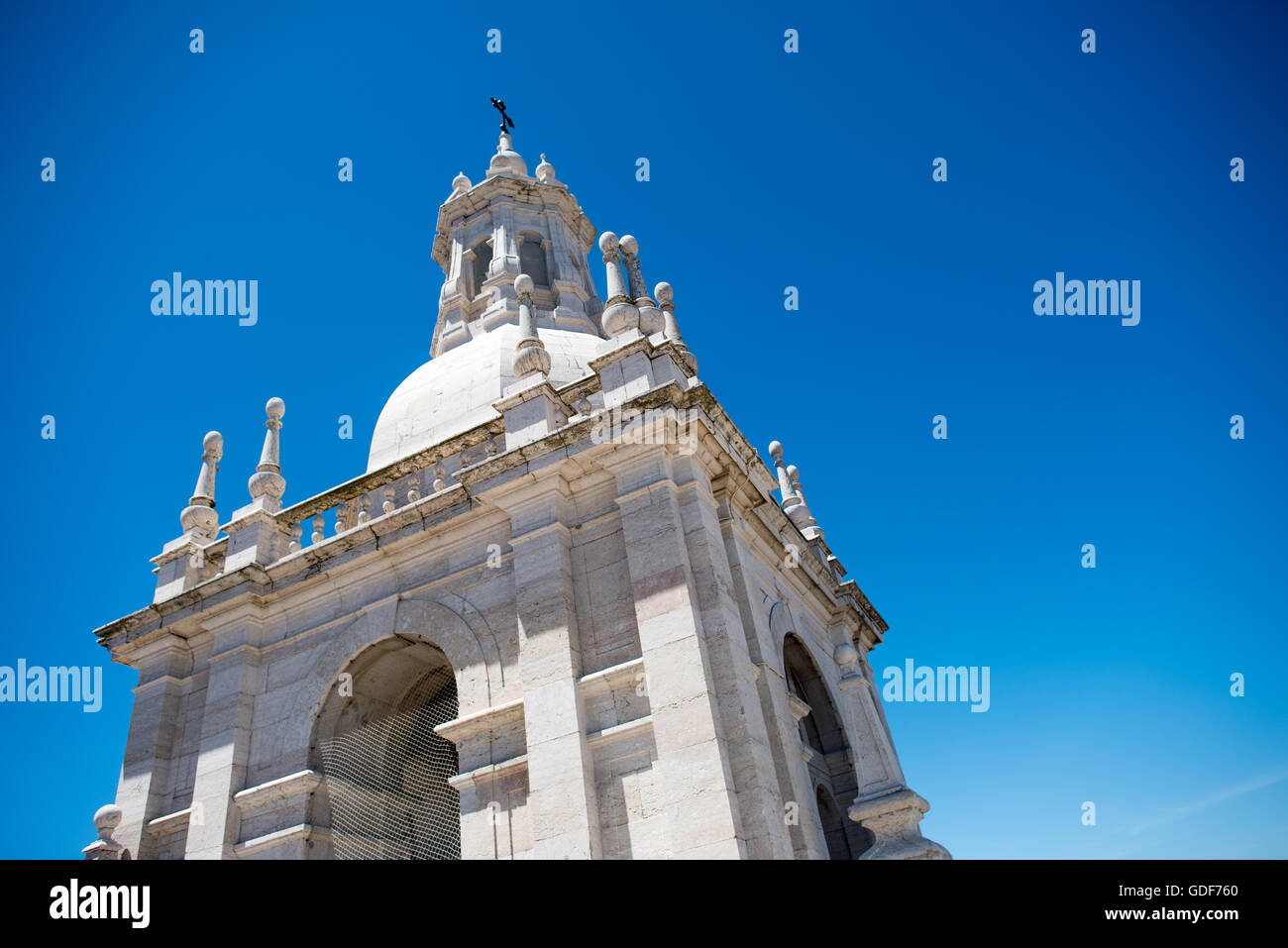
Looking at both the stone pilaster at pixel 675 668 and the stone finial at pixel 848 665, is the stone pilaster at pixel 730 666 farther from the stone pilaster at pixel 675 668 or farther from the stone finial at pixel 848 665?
the stone finial at pixel 848 665

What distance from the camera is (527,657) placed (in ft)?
33.4

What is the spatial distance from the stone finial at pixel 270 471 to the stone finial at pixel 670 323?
652cm

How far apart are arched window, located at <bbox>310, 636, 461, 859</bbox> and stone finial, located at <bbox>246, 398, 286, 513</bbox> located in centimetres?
340

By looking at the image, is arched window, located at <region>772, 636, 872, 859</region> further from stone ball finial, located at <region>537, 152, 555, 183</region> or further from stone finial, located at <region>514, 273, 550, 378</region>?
stone ball finial, located at <region>537, 152, 555, 183</region>

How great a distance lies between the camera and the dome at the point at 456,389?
1678 cm

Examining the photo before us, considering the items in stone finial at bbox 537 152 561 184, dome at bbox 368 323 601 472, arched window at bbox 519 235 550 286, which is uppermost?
stone finial at bbox 537 152 561 184

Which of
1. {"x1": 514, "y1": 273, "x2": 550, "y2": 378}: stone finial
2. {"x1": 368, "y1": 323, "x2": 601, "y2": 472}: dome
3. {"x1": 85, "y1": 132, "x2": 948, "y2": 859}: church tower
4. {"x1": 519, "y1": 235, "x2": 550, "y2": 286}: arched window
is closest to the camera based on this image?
{"x1": 85, "y1": 132, "x2": 948, "y2": 859}: church tower

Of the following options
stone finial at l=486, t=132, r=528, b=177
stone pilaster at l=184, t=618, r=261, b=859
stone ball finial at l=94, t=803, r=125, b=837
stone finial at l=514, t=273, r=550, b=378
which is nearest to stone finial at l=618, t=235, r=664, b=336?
stone finial at l=514, t=273, r=550, b=378

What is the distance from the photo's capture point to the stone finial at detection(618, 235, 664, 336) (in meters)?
12.4

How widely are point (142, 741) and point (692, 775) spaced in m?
8.53

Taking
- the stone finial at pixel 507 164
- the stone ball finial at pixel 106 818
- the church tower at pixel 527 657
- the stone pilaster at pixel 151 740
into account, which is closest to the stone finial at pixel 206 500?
the church tower at pixel 527 657
